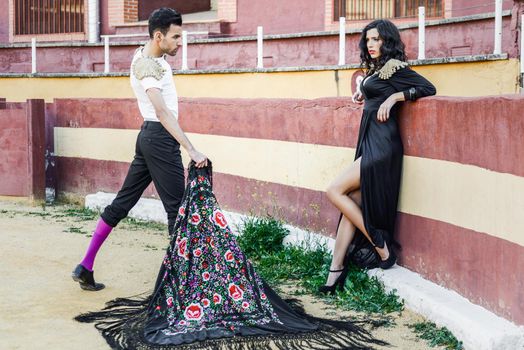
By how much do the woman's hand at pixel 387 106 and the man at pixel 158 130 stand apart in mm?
1288

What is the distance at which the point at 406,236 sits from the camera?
6809 mm

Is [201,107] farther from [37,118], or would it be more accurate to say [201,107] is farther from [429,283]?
[429,283]

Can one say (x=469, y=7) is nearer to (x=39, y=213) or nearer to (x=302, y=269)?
(x=39, y=213)

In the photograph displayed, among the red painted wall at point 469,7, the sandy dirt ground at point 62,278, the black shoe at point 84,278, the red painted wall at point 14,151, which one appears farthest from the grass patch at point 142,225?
the red painted wall at point 469,7

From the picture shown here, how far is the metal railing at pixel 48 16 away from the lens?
2162 centimetres

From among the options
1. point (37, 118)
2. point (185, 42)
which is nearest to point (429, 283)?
point (37, 118)

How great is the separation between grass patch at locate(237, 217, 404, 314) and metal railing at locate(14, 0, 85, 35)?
13787 millimetres

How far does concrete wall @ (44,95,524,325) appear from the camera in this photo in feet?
17.5

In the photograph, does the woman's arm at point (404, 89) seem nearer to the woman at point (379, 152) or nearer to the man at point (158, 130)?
the woman at point (379, 152)

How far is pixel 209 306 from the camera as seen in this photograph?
5.89 metres

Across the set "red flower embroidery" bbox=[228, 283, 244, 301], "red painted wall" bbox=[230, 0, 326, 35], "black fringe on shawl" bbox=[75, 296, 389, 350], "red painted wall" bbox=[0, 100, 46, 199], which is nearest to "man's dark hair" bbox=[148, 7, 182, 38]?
"red flower embroidery" bbox=[228, 283, 244, 301]

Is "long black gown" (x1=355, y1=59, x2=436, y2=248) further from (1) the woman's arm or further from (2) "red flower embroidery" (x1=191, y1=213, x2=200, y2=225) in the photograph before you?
(2) "red flower embroidery" (x1=191, y1=213, x2=200, y2=225)

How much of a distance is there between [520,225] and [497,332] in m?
0.57

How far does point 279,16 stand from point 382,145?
37.9ft
